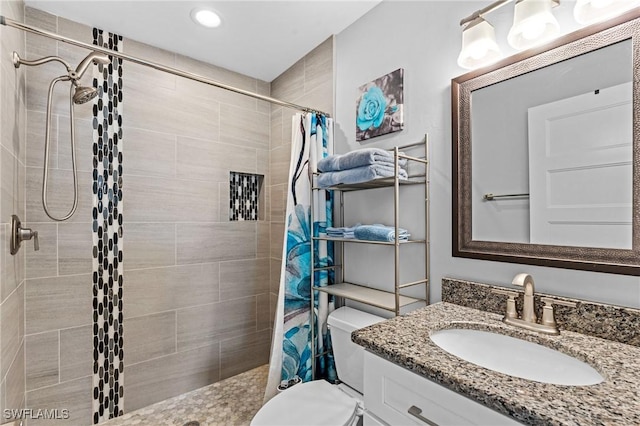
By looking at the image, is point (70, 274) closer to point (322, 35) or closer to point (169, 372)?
point (169, 372)

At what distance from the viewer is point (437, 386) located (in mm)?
781

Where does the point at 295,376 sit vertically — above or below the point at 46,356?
below

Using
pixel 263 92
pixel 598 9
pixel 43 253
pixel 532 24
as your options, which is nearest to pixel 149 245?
pixel 43 253

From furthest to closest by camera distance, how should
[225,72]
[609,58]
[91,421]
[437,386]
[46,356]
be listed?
1. [225,72]
2. [91,421]
3. [46,356]
4. [609,58]
5. [437,386]

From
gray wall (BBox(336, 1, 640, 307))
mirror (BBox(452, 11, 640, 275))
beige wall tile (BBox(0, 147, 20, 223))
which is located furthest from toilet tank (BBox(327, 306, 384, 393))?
beige wall tile (BBox(0, 147, 20, 223))

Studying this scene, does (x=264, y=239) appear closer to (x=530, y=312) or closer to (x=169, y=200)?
(x=169, y=200)

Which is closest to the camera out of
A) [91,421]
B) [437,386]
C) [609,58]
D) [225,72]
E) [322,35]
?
[437,386]

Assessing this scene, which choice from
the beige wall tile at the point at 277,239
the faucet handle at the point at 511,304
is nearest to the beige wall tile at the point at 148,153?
the beige wall tile at the point at 277,239

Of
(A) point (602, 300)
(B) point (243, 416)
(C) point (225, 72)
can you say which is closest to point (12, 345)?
(B) point (243, 416)

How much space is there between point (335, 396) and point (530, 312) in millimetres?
894

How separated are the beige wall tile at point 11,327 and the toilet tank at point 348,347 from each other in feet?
4.48

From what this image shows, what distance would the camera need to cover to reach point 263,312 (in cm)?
251

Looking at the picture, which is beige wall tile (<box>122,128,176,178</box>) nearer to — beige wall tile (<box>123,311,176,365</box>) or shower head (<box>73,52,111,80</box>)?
shower head (<box>73,52,111,80</box>)

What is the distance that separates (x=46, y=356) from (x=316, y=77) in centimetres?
231
